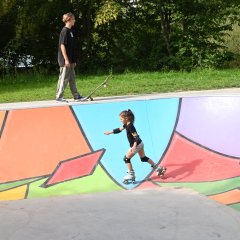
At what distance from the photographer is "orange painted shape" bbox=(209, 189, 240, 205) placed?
523 cm

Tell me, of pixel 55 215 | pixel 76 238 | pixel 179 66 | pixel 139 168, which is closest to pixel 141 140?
pixel 139 168

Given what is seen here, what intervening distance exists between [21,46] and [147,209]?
14.4 m

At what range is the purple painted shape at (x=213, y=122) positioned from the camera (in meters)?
6.73

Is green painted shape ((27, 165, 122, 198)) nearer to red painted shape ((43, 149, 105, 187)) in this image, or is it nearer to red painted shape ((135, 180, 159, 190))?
red painted shape ((43, 149, 105, 187))

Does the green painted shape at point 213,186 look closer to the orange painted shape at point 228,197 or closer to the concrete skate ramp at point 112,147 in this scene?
the concrete skate ramp at point 112,147

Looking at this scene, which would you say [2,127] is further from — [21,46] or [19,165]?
[21,46]

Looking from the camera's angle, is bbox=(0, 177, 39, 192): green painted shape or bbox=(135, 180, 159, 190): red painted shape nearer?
bbox=(135, 180, 159, 190): red painted shape

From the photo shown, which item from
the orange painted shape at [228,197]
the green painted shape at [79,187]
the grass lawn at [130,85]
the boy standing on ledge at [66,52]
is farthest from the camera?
the grass lawn at [130,85]

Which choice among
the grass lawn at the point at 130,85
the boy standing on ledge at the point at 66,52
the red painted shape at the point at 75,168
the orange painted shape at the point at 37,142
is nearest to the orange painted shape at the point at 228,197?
the red painted shape at the point at 75,168

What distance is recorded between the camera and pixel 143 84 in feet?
39.3

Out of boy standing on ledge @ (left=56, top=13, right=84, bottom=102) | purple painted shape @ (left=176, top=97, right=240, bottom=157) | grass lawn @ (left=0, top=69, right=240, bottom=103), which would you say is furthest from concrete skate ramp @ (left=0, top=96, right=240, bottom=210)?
grass lawn @ (left=0, top=69, right=240, bottom=103)

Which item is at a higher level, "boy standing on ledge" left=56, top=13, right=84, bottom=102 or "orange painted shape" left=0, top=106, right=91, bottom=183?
"boy standing on ledge" left=56, top=13, right=84, bottom=102

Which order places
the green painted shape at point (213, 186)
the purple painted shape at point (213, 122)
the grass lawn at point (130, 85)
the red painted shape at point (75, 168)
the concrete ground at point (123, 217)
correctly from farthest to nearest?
the grass lawn at point (130, 85)
the purple painted shape at point (213, 122)
the red painted shape at point (75, 168)
the green painted shape at point (213, 186)
the concrete ground at point (123, 217)

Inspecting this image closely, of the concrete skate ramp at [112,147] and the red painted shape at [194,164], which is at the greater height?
the concrete skate ramp at [112,147]
